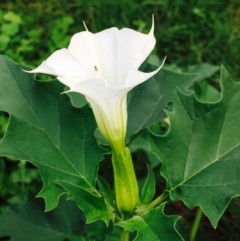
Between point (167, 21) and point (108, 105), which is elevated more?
point (108, 105)

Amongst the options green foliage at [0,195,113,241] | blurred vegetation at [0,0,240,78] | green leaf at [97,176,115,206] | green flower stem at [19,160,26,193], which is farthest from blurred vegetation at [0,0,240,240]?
green leaf at [97,176,115,206]

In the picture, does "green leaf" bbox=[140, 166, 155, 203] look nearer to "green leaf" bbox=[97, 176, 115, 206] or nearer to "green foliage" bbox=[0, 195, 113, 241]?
"green leaf" bbox=[97, 176, 115, 206]

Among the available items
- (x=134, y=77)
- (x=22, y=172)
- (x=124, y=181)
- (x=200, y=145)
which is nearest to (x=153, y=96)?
(x=200, y=145)

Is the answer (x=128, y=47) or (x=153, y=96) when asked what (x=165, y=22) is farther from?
(x=128, y=47)

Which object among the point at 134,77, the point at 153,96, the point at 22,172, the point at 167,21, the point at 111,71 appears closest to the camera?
the point at 134,77

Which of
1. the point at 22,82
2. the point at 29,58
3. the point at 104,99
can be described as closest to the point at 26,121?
→ the point at 22,82

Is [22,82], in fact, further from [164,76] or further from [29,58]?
[29,58]

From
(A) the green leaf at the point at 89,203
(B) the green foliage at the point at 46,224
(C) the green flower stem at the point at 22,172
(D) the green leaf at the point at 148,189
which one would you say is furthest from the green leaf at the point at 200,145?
(C) the green flower stem at the point at 22,172

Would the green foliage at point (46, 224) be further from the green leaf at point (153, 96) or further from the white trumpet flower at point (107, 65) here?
the white trumpet flower at point (107, 65)
